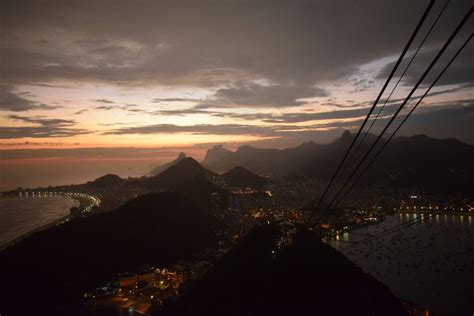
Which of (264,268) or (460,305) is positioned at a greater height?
(264,268)

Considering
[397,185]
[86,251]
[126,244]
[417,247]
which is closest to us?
[86,251]

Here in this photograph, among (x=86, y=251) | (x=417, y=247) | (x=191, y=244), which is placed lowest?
(x=417, y=247)

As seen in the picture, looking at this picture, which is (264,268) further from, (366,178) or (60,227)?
(366,178)

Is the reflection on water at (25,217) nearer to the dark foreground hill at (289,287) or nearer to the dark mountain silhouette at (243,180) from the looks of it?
the dark foreground hill at (289,287)

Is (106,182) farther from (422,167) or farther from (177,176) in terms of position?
(422,167)

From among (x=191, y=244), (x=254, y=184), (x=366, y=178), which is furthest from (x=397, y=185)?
(x=191, y=244)

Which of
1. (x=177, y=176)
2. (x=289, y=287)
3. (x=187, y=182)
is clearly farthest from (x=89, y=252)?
(x=177, y=176)
